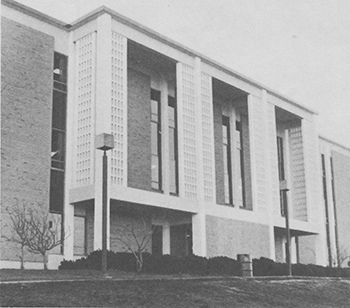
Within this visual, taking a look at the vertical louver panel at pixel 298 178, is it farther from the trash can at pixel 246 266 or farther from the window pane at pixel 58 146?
the window pane at pixel 58 146

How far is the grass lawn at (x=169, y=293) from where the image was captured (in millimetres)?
14273

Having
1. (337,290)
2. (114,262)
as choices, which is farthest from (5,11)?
(337,290)

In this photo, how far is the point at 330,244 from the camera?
4831 centimetres

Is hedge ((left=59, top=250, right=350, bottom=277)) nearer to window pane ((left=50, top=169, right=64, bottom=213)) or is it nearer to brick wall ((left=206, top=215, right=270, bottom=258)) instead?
window pane ((left=50, top=169, right=64, bottom=213))

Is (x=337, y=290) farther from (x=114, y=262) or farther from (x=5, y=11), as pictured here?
(x=5, y=11)

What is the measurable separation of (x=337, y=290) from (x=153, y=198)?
9544 millimetres

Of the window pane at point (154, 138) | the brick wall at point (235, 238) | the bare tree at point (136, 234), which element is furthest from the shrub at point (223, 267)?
the window pane at point (154, 138)

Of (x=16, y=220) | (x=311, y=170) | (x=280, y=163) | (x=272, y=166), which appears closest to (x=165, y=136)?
(x=272, y=166)

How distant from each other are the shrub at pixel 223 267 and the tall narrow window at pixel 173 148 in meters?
6.87

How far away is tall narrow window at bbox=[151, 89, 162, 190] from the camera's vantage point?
32625mm

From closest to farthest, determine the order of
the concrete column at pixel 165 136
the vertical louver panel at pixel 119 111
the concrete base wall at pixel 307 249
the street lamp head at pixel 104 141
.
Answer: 1. the street lamp head at pixel 104 141
2. the vertical louver panel at pixel 119 111
3. the concrete column at pixel 165 136
4. the concrete base wall at pixel 307 249

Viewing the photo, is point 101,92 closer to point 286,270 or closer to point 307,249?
point 286,270

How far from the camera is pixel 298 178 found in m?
41.7

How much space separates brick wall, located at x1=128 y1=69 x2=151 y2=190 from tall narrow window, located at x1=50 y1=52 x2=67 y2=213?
403 centimetres
